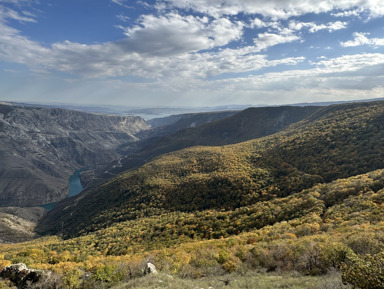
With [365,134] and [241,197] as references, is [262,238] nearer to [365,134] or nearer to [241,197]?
[241,197]

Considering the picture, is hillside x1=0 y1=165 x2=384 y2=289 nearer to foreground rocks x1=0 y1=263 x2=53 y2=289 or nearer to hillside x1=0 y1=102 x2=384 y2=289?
hillside x1=0 y1=102 x2=384 y2=289

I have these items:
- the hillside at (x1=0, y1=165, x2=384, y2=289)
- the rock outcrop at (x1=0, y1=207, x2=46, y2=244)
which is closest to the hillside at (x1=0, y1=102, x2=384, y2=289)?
the hillside at (x1=0, y1=165, x2=384, y2=289)

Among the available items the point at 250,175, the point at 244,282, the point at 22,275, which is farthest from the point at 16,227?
the point at 244,282

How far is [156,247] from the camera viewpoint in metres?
46.0

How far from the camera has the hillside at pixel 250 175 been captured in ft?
213

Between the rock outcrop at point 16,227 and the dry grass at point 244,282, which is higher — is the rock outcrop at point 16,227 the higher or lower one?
the lower one

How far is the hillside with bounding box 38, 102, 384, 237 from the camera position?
64.9 m

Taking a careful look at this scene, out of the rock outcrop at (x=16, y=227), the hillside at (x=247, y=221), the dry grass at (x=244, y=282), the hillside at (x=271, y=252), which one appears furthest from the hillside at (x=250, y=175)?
the rock outcrop at (x=16, y=227)

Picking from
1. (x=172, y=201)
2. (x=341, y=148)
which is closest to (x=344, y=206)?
(x=341, y=148)

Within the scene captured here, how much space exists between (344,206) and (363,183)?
11215mm

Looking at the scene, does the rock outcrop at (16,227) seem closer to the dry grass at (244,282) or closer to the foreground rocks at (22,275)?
the foreground rocks at (22,275)

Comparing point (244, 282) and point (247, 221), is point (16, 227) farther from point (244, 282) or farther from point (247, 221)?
point (244, 282)

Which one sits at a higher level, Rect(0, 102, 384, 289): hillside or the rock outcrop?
Rect(0, 102, 384, 289): hillside

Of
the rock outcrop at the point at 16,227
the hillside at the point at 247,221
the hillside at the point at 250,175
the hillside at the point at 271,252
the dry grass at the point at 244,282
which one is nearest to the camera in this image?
the dry grass at the point at 244,282
